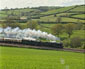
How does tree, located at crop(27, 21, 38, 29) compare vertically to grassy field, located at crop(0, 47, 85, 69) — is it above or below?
below

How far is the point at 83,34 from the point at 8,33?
2775 centimetres

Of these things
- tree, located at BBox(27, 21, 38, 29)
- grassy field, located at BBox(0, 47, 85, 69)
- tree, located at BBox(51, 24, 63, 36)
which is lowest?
tree, located at BBox(51, 24, 63, 36)

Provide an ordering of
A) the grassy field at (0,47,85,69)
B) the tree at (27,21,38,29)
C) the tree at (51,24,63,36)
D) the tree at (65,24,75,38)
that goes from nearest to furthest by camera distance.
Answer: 1. the grassy field at (0,47,85,69)
2. the tree at (65,24,75,38)
3. the tree at (51,24,63,36)
4. the tree at (27,21,38,29)

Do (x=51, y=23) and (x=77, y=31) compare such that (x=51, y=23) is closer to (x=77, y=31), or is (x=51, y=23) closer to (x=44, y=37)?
(x=77, y=31)

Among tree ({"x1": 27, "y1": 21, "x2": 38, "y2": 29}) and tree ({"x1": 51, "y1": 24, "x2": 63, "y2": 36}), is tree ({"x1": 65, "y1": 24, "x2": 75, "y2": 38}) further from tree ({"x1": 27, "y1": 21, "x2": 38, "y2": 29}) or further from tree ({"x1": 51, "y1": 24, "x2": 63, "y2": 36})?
tree ({"x1": 27, "y1": 21, "x2": 38, "y2": 29})

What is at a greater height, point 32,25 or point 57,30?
point 32,25

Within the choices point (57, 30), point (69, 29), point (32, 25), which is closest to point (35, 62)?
point (69, 29)

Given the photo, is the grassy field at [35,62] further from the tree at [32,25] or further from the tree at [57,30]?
the tree at [32,25]

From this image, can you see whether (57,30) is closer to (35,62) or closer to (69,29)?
(69,29)

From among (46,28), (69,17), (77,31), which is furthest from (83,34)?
(69,17)

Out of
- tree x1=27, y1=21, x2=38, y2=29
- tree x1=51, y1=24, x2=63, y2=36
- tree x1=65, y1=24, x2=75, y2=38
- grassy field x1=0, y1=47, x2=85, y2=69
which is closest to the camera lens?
grassy field x1=0, y1=47, x2=85, y2=69

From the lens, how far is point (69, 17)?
9688cm

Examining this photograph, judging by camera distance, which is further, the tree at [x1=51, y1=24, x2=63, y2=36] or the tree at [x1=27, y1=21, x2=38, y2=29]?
the tree at [x1=27, y1=21, x2=38, y2=29]

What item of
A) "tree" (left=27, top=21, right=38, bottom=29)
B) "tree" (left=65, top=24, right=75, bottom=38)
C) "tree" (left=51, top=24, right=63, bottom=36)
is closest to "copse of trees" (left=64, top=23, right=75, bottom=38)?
"tree" (left=65, top=24, right=75, bottom=38)
